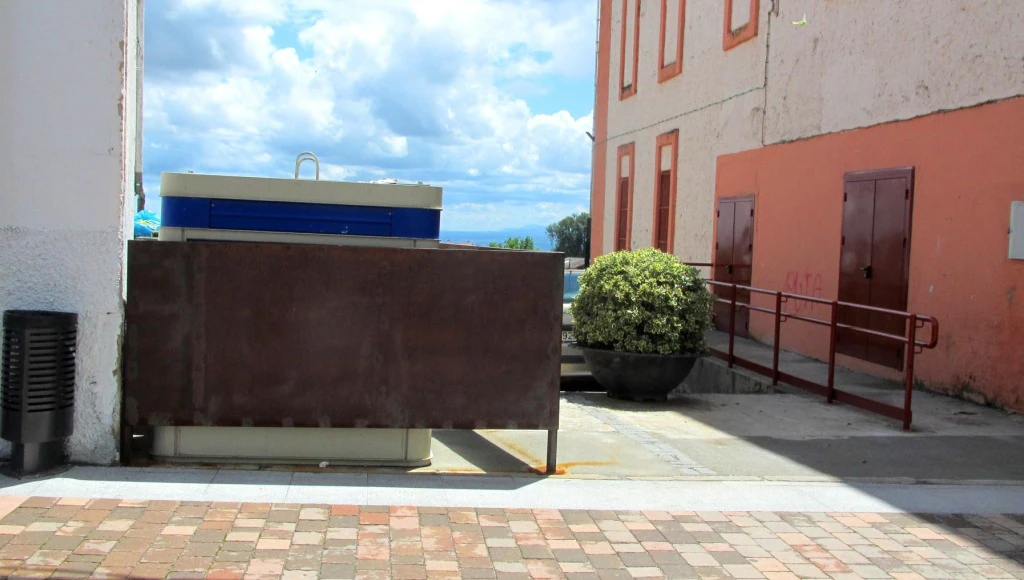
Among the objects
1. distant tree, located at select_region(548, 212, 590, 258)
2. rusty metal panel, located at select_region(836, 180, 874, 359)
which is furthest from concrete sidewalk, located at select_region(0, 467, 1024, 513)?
distant tree, located at select_region(548, 212, 590, 258)

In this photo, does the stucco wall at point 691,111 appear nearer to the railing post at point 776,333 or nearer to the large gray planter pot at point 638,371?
the railing post at point 776,333

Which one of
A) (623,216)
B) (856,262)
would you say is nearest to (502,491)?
(856,262)

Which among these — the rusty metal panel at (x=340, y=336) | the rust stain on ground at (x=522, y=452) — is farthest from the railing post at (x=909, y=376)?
the rusty metal panel at (x=340, y=336)

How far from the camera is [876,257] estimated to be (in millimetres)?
11508

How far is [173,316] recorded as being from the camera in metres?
5.75

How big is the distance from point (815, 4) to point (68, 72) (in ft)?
34.0

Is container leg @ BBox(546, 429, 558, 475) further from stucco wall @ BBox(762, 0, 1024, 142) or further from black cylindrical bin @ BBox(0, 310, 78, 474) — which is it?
stucco wall @ BBox(762, 0, 1024, 142)

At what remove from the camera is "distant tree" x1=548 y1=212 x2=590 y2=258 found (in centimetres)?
4844

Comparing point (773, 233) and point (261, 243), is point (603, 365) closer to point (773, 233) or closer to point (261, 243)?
point (261, 243)

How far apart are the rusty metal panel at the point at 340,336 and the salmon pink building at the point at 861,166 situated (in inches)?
215

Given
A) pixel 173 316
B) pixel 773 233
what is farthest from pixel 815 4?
pixel 173 316

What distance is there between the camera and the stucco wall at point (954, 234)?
9227mm

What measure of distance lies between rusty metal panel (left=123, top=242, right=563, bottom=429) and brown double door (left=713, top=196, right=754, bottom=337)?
9.52 meters

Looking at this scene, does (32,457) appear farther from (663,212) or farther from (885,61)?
(663,212)
